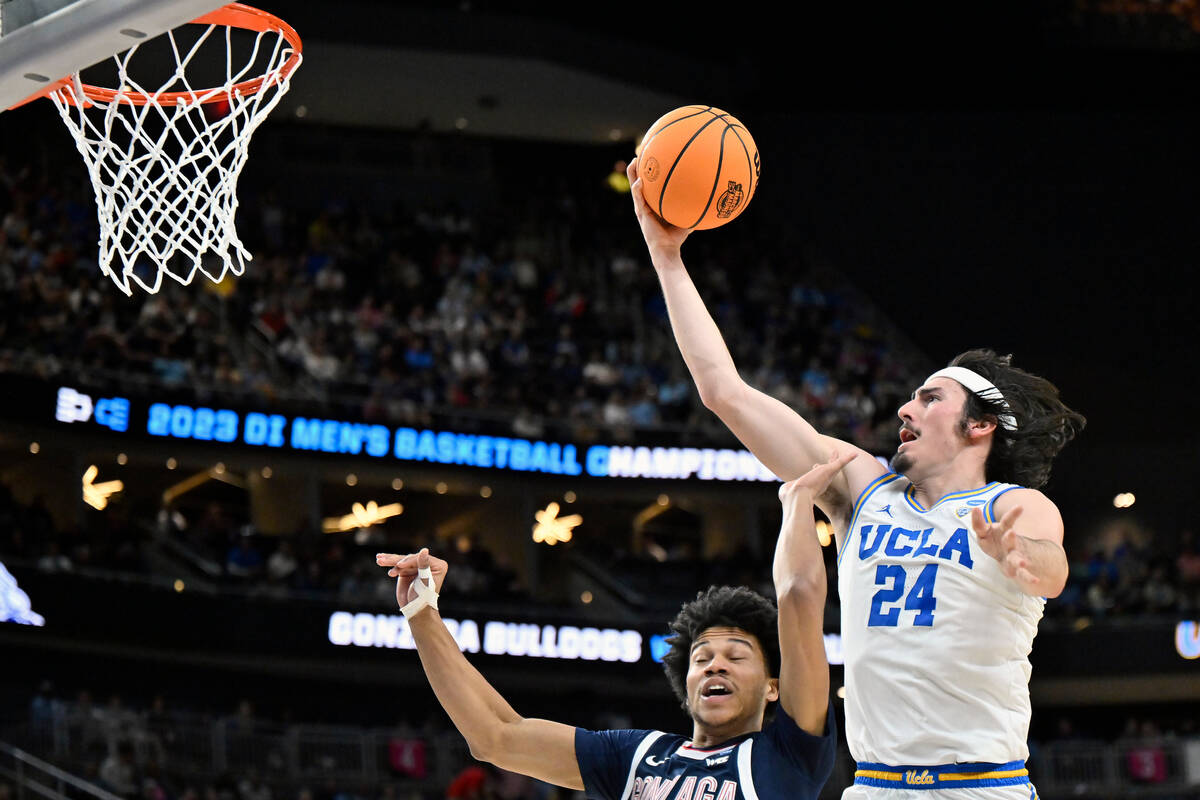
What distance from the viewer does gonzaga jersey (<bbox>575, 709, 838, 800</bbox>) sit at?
144 inches

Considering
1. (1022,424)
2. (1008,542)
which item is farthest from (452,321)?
(1008,542)

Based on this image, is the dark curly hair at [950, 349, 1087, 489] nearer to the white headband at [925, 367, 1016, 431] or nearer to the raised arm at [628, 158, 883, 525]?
the white headband at [925, 367, 1016, 431]

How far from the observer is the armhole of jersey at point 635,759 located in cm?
391

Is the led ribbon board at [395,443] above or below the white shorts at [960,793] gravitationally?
above

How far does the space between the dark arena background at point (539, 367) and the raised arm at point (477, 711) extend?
1225cm

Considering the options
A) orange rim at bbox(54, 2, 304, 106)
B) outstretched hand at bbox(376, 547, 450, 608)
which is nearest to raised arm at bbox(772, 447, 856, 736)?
outstretched hand at bbox(376, 547, 450, 608)

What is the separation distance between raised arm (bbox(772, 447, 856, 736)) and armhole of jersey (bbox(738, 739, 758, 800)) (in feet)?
0.58

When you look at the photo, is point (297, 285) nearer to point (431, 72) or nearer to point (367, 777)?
point (431, 72)

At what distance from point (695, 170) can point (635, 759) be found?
1.65m

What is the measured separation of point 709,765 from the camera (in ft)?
12.4

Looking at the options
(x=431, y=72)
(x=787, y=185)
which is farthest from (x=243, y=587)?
(x=787, y=185)

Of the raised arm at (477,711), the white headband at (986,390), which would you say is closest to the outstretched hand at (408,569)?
the raised arm at (477,711)

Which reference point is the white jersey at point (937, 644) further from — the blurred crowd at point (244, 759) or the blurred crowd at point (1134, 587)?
the blurred crowd at point (1134, 587)

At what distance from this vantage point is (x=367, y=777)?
17.1m
